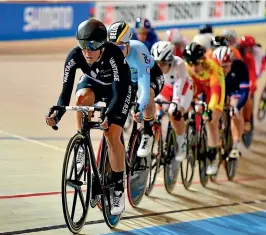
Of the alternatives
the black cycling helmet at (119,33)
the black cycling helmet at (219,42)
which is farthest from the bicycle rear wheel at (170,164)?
the black cycling helmet at (219,42)

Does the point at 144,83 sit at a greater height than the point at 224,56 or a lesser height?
lesser

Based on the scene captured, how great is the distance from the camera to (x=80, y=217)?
4.62 m

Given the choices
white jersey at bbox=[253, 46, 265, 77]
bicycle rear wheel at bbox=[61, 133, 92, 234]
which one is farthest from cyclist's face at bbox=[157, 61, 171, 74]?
white jersey at bbox=[253, 46, 265, 77]

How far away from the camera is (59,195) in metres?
5.45

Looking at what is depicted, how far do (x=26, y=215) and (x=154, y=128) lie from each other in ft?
4.39

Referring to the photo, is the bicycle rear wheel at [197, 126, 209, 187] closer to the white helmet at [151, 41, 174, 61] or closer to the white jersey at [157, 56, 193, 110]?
the white jersey at [157, 56, 193, 110]

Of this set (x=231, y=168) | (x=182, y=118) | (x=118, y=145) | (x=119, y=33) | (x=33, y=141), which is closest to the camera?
(x=118, y=145)

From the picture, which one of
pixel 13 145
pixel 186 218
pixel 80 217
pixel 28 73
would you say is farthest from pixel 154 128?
pixel 28 73

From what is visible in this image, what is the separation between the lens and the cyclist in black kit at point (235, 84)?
6.50m

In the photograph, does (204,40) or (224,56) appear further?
(204,40)

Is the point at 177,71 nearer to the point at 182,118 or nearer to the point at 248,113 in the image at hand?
the point at 182,118

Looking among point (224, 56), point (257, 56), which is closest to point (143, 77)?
point (224, 56)

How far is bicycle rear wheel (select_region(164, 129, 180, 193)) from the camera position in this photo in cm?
581

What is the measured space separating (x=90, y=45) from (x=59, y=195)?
164cm
